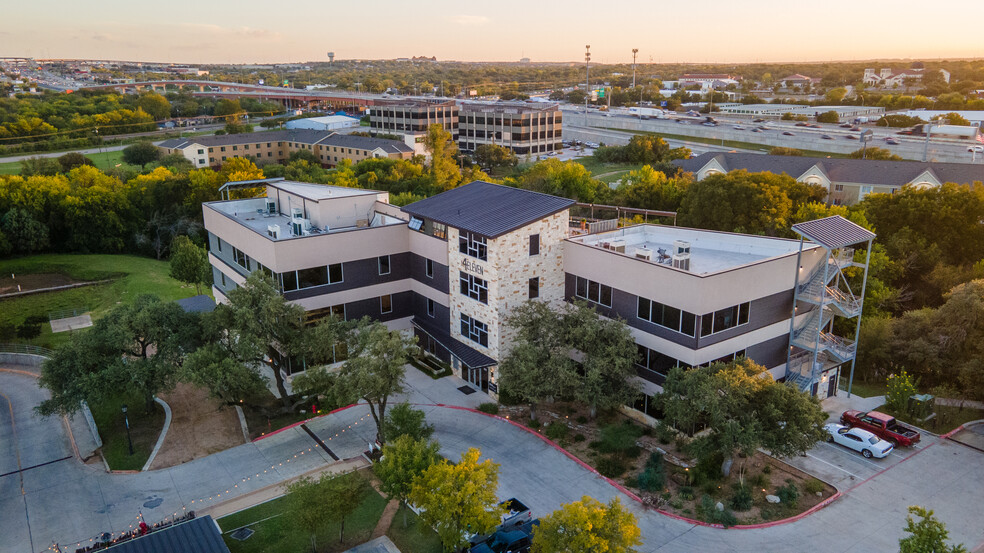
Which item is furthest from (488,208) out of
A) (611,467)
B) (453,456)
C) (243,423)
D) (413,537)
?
(413,537)

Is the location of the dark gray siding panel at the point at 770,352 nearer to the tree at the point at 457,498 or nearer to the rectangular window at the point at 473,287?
the rectangular window at the point at 473,287

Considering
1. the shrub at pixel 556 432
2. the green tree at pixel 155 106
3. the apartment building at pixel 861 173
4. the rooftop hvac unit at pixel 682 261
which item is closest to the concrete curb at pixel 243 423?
the shrub at pixel 556 432

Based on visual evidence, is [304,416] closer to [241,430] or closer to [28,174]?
[241,430]

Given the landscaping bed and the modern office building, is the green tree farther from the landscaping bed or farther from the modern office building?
the landscaping bed

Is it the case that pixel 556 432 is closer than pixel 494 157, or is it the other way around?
pixel 556 432

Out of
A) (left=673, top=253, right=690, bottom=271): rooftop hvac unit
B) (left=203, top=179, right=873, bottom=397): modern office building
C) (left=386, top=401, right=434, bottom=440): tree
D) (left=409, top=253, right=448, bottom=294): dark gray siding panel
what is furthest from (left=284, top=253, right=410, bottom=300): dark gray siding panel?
(left=673, top=253, right=690, bottom=271): rooftop hvac unit

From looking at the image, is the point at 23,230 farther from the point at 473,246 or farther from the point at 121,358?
the point at 473,246
